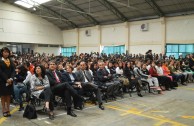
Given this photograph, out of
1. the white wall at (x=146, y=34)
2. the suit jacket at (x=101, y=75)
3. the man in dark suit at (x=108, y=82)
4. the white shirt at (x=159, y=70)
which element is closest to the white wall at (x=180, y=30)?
the white wall at (x=146, y=34)

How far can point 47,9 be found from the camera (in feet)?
64.1

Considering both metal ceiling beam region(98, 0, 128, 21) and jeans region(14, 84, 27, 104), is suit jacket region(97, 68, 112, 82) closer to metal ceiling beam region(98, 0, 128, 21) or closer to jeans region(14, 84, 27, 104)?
jeans region(14, 84, 27, 104)

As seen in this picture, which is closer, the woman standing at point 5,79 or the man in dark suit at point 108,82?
the woman standing at point 5,79

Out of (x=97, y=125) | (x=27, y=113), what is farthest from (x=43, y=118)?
(x=97, y=125)

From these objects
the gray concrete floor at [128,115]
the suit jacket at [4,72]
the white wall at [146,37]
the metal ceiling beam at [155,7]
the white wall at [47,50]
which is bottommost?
the gray concrete floor at [128,115]

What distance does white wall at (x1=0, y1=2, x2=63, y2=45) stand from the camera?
63.9ft

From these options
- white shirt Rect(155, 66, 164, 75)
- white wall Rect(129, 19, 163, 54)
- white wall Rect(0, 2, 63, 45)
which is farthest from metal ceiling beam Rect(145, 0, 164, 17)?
white wall Rect(0, 2, 63, 45)

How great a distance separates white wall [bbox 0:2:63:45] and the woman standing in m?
16.8

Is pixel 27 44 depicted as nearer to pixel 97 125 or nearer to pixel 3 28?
pixel 3 28

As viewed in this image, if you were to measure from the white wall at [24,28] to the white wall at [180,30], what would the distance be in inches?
525

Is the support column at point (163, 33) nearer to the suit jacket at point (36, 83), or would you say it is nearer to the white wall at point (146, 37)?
the white wall at point (146, 37)

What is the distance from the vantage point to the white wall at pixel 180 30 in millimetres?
14509

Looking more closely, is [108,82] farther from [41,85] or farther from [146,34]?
[146,34]

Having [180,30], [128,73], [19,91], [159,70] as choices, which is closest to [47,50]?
[180,30]
